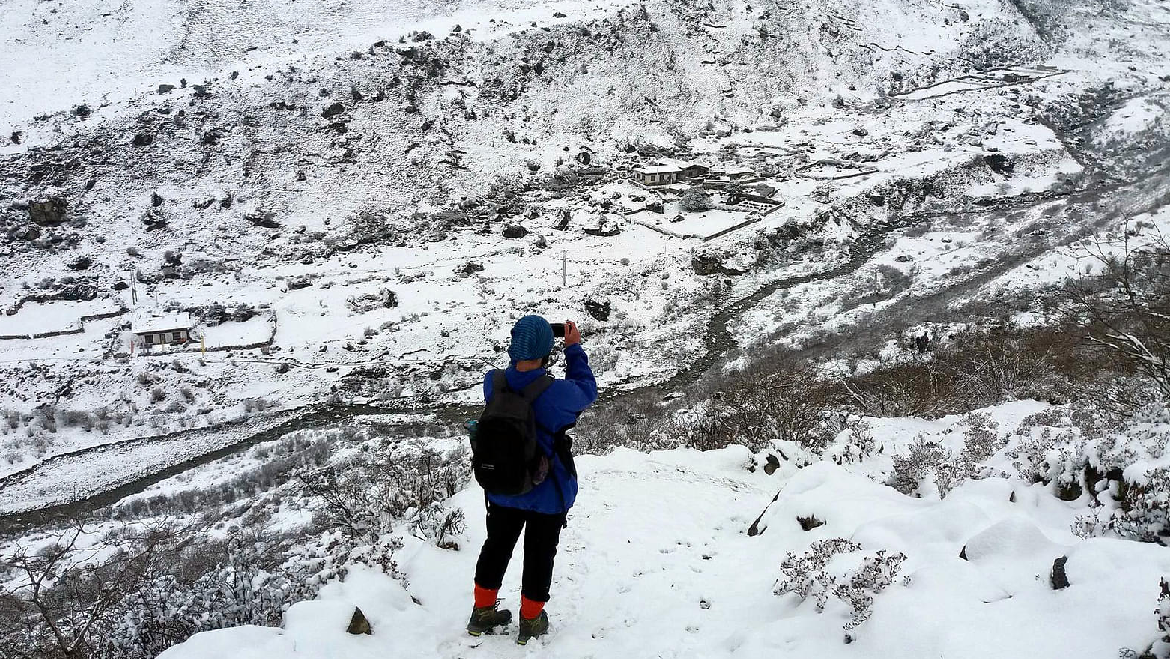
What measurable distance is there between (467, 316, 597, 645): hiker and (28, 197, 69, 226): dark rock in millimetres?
37234

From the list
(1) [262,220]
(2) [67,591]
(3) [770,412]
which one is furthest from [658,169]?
(2) [67,591]

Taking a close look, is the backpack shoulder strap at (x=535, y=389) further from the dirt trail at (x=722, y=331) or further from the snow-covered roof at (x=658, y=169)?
the snow-covered roof at (x=658, y=169)

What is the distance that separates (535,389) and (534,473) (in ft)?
1.49

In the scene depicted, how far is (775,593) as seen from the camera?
3.96m

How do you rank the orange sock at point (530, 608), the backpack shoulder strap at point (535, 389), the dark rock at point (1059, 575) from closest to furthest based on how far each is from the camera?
the dark rock at point (1059, 575) → the backpack shoulder strap at point (535, 389) → the orange sock at point (530, 608)

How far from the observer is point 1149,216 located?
2716 cm

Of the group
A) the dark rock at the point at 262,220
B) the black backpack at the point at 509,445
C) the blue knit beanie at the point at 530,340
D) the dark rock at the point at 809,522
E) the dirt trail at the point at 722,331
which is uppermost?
the blue knit beanie at the point at 530,340

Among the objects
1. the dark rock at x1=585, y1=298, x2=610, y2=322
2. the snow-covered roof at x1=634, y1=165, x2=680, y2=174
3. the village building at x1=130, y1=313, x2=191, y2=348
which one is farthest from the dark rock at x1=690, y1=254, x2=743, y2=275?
the village building at x1=130, y1=313, x2=191, y2=348

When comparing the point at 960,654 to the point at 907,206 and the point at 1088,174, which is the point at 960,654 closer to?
the point at 907,206

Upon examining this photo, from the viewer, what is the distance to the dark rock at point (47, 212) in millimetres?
30500

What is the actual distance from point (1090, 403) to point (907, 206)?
27.8 metres

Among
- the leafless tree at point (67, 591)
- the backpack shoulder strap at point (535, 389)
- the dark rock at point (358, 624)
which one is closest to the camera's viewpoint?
the backpack shoulder strap at point (535, 389)

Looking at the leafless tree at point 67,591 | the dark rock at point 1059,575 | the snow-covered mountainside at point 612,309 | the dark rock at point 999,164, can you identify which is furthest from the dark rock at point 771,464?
the dark rock at point 999,164

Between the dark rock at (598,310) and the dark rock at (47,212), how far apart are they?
2674 centimetres
